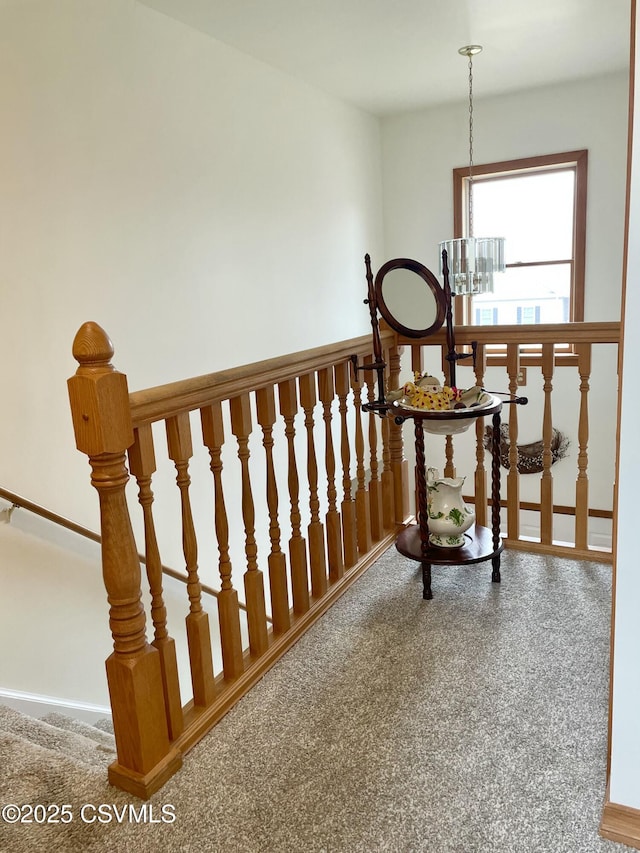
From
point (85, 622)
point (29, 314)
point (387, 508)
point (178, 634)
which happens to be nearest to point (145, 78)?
point (29, 314)

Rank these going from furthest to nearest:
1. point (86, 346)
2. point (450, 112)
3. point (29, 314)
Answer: point (450, 112), point (29, 314), point (86, 346)

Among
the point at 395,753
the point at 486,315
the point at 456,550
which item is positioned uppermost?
the point at 486,315

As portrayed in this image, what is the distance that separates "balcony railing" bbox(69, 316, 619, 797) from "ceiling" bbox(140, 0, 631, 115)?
69.8 inches

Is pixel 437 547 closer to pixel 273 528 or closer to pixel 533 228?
pixel 273 528

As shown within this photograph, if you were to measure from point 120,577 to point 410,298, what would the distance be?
5.11 feet

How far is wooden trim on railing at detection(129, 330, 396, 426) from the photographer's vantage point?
4.85 ft

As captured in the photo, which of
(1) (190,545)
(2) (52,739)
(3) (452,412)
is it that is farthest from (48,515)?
(3) (452,412)

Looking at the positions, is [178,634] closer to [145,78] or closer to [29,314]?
[29,314]

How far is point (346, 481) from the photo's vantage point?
2.46m

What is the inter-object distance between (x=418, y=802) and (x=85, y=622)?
1.97 meters

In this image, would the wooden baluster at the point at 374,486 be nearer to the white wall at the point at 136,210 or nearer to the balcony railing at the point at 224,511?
the balcony railing at the point at 224,511

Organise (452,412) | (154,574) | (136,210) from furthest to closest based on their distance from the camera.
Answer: (136,210)
(452,412)
(154,574)

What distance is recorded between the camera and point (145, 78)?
3045 mm

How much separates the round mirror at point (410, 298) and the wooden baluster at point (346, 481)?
0.99 ft
